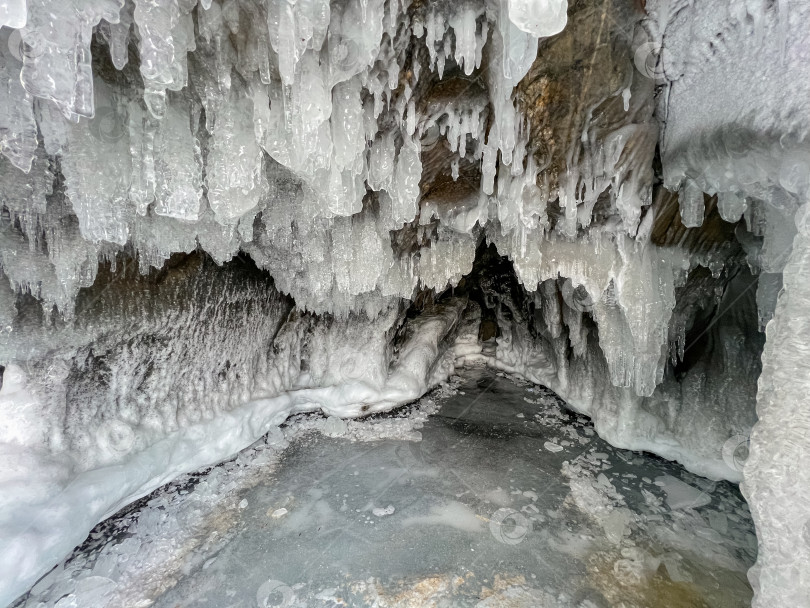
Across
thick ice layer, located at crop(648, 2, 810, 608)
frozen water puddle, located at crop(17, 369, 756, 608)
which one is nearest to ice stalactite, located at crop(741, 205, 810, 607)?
thick ice layer, located at crop(648, 2, 810, 608)

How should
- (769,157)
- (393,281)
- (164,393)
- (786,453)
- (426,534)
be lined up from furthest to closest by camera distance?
(393,281) → (164,393) → (426,534) → (769,157) → (786,453)

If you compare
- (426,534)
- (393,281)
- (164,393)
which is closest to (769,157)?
(393,281)

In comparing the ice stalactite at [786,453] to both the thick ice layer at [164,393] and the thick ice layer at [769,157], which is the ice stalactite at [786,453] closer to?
the thick ice layer at [769,157]

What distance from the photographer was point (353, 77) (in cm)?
252

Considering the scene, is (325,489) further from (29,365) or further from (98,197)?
(98,197)

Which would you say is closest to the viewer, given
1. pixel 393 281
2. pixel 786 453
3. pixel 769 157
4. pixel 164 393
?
pixel 786 453

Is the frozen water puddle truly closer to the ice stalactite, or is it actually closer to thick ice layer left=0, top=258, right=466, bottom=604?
thick ice layer left=0, top=258, right=466, bottom=604

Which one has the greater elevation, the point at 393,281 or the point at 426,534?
the point at 393,281

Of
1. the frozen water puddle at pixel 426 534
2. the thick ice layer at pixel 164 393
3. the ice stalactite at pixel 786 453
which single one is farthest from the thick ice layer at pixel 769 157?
the thick ice layer at pixel 164 393

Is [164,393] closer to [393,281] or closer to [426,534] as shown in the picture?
[393,281]

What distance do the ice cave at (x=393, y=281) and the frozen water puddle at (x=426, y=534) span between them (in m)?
0.03

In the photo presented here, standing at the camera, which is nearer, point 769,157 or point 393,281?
point 769,157

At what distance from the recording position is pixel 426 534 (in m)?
3.95

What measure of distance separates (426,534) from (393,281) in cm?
286
